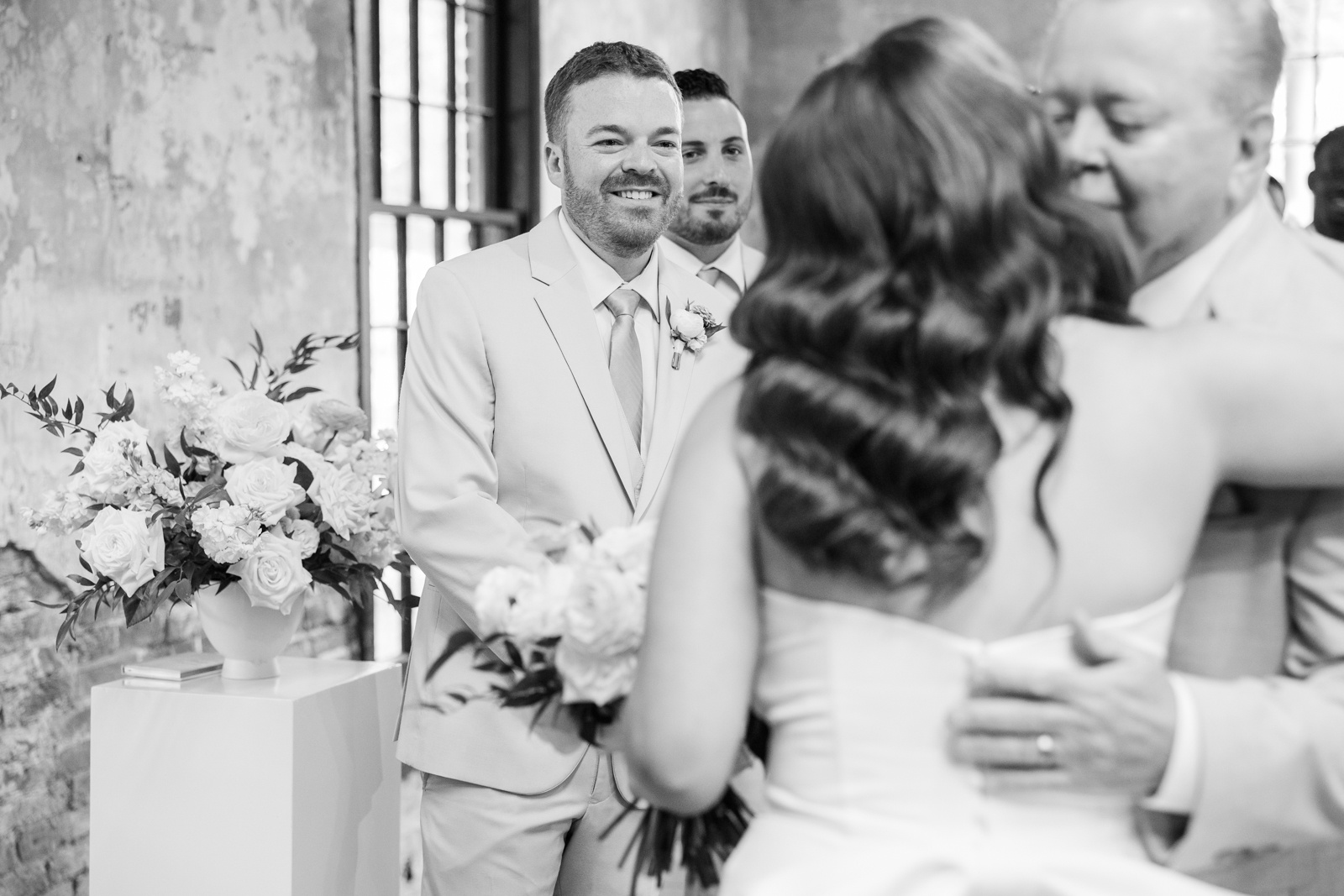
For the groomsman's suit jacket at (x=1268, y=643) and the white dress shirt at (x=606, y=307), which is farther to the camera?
the white dress shirt at (x=606, y=307)

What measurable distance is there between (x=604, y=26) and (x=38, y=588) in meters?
4.29

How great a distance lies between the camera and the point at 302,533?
9.62 ft

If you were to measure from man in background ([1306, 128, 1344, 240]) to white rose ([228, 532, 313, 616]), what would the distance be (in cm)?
228

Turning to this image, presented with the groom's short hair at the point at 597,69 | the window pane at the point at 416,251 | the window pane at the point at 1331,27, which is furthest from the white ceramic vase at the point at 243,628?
the window pane at the point at 1331,27

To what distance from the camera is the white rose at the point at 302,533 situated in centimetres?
292

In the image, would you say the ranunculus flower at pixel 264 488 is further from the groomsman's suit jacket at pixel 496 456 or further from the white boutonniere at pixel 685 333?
the white boutonniere at pixel 685 333

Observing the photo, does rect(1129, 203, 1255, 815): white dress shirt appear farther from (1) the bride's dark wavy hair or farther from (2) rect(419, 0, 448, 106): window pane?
(2) rect(419, 0, 448, 106): window pane

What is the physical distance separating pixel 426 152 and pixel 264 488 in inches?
130

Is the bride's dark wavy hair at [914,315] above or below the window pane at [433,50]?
below

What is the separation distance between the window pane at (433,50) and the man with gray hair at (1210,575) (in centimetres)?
479

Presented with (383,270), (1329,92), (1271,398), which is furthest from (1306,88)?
(1271,398)

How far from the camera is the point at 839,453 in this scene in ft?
3.95

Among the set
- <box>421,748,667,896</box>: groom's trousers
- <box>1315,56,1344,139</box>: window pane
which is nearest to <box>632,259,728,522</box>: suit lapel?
<box>421,748,667,896</box>: groom's trousers

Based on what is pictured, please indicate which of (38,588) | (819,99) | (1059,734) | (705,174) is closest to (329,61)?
(705,174)
